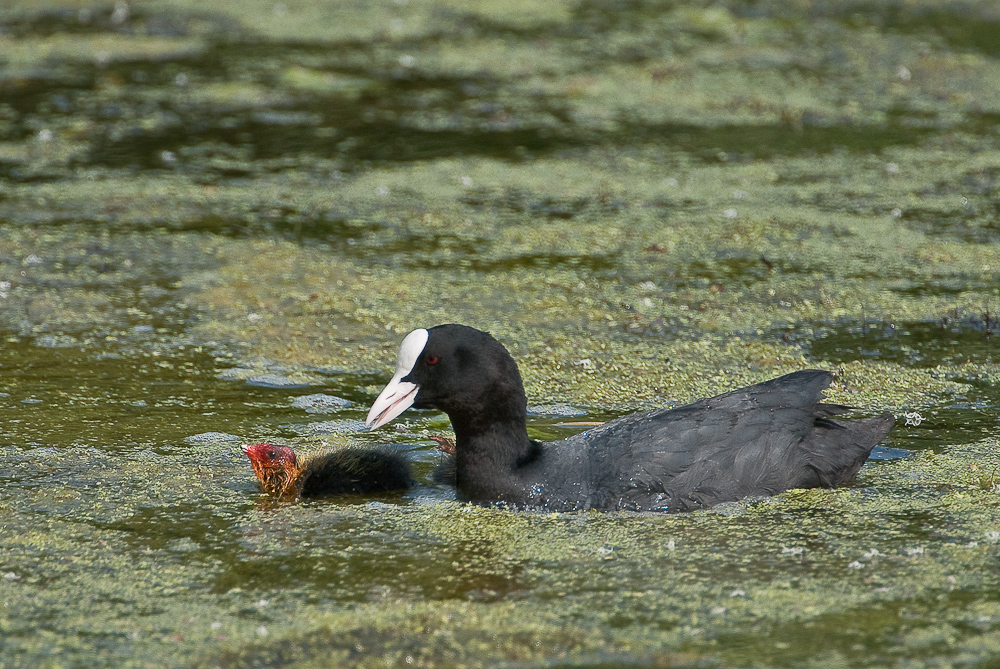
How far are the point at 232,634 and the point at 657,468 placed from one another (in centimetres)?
147

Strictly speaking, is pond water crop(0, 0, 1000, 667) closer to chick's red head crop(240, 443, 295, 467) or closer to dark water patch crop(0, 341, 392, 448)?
dark water patch crop(0, 341, 392, 448)

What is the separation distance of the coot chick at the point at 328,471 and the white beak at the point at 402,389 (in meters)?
0.16

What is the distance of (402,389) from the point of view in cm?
420

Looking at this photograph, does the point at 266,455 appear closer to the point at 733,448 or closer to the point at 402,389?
the point at 402,389

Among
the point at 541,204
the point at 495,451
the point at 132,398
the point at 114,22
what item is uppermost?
the point at 114,22

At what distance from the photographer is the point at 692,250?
6855mm

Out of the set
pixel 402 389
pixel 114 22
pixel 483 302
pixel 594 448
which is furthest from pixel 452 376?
pixel 114 22

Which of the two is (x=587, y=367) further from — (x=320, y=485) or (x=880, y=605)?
(x=880, y=605)

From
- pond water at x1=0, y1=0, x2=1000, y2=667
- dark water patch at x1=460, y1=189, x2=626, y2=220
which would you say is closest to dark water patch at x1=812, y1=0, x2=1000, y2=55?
pond water at x1=0, y1=0, x2=1000, y2=667

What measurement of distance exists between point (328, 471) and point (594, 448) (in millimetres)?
876

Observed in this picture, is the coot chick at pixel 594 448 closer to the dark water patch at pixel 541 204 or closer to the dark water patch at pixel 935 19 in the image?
the dark water patch at pixel 541 204

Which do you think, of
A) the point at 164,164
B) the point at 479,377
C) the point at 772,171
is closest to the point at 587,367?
the point at 479,377

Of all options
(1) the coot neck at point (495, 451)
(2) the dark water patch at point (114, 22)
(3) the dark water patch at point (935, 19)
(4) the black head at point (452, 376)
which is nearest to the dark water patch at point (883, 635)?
(1) the coot neck at point (495, 451)

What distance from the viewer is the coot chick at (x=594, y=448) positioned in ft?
13.6
